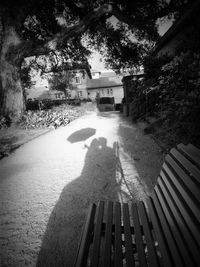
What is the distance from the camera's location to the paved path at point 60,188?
1.94 metres

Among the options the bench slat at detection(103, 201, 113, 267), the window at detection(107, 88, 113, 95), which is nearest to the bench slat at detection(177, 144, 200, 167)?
the bench slat at detection(103, 201, 113, 267)

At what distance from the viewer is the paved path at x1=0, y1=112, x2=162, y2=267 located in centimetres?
194

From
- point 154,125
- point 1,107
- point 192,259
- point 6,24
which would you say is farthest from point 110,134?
point 6,24

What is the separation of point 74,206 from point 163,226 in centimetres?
163

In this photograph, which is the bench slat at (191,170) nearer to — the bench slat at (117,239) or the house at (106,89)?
the bench slat at (117,239)

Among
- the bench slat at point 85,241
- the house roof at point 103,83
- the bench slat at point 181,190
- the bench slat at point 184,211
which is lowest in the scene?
the bench slat at point 85,241

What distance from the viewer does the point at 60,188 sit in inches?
124

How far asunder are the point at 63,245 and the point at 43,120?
27.8 ft

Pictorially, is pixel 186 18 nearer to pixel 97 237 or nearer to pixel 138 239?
pixel 138 239

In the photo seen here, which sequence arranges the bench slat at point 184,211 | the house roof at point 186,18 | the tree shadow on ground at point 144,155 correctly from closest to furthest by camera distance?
the bench slat at point 184,211, the tree shadow on ground at point 144,155, the house roof at point 186,18

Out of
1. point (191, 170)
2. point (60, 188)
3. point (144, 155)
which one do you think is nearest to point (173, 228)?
point (191, 170)

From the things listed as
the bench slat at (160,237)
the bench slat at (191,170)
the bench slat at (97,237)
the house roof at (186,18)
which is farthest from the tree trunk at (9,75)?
the bench slat at (191,170)

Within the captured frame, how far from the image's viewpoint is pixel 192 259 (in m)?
1.03

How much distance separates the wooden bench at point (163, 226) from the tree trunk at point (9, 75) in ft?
32.9
